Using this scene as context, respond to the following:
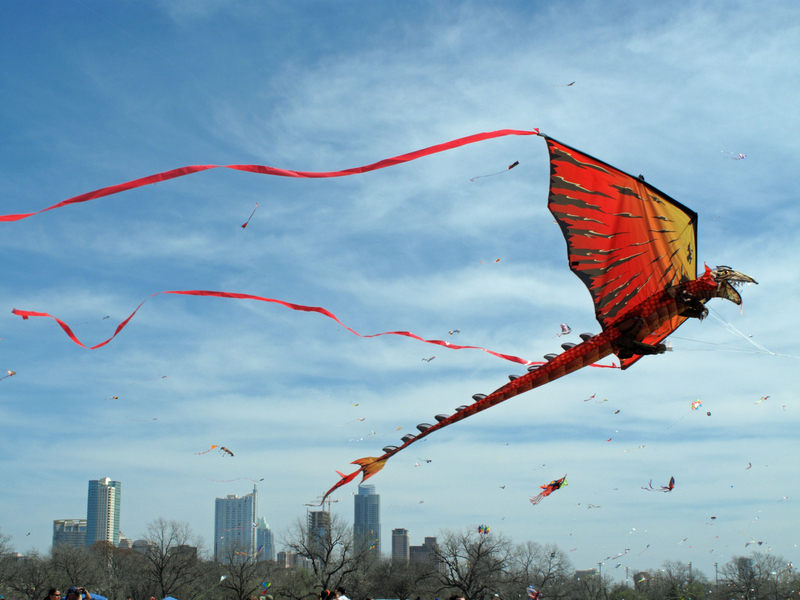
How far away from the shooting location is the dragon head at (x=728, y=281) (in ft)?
16.6

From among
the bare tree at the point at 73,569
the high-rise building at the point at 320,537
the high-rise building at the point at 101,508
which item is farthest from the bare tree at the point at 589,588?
the high-rise building at the point at 101,508

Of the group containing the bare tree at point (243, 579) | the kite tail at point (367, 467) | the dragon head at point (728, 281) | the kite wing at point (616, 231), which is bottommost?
the bare tree at point (243, 579)

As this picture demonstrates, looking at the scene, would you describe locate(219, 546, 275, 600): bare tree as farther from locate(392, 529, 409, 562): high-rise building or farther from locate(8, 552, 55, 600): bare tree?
locate(392, 529, 409, 562): high-rise building

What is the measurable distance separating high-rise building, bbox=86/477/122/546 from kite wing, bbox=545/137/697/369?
177354 millimetres

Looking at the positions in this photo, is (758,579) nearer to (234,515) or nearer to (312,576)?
(312,576)

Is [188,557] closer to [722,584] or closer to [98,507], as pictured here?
[722,584]

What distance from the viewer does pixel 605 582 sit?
52.8 meters

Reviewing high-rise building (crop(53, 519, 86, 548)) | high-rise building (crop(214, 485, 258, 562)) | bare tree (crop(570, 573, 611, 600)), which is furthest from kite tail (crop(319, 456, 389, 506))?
high-rise building (crop(214, 485, 258, 562))

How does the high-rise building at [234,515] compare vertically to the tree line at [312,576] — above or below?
below

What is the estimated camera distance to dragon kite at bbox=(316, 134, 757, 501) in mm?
4988

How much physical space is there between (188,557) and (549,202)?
4419 cm

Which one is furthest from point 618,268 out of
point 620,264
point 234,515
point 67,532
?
point 234,515

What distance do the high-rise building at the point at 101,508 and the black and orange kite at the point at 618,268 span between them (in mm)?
176705

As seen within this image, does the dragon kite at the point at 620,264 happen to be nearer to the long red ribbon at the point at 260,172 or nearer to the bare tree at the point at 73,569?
the long red ribbon at the point at 260,172
